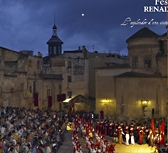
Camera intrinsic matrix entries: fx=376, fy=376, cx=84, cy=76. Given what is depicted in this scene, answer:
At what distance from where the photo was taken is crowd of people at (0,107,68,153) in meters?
21.0

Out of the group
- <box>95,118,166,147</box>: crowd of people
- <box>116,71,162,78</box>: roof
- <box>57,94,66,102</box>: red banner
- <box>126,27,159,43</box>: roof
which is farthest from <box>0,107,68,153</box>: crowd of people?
<box>126,27,159,43</box>: roof

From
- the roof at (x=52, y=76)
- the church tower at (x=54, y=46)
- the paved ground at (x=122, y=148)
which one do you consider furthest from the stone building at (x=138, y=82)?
the church tower at (x=54, y=46)

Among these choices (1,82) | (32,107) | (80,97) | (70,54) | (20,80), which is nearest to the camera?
(1,82)

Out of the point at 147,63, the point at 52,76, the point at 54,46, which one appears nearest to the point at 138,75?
the point at 147,63

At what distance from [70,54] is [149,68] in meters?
17.2

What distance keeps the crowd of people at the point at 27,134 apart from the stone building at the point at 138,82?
12.1 m

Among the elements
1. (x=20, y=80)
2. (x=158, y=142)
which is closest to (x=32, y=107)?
(x=20, y=80)

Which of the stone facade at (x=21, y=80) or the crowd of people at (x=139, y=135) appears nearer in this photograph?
the crowd of people at (x=139, y=135)

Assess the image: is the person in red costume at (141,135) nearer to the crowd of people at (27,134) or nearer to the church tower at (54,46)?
the crowd of people at (27,134)

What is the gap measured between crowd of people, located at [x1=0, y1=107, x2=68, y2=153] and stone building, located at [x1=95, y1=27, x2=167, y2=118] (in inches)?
476

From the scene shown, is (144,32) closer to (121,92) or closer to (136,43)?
(136,43)

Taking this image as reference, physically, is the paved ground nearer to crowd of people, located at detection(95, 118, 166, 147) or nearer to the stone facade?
crowd of people, located at detection(95, 118, 166, 147)

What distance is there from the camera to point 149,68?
47.5 meters

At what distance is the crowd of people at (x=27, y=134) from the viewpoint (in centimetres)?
2100
